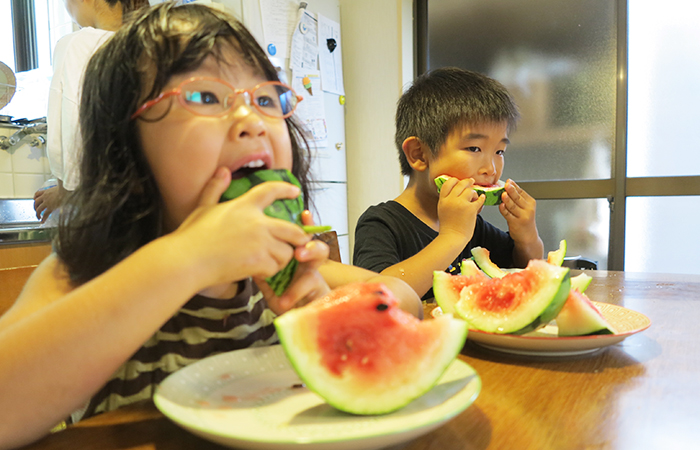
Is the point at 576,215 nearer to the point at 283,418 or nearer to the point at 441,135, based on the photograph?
the point at 441,135

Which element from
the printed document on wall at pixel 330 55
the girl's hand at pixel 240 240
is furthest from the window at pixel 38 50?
the girl's hand at pixel 240 240

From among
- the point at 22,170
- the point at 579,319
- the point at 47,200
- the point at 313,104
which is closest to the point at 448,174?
the point at 579,319

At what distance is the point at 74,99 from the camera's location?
66.6 inches

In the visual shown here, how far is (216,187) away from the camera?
60 cm

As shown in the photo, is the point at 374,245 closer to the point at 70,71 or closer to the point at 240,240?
the point at 240,240

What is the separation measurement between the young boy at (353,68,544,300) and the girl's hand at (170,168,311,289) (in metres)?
0.78

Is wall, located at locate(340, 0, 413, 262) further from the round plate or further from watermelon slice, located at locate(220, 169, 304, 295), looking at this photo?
watermelon slice, located at locate(220, 169, 304, 295)

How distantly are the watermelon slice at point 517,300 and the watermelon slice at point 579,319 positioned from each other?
Result: 0.09ft

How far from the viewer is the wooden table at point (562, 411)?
424mm

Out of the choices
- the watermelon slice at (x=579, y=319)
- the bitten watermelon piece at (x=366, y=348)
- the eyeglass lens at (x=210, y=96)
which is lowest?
the watermelon slice at (x=579, y=319)

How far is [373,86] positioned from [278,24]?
87cm

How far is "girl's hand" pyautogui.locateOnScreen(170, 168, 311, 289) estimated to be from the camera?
1.64 feet

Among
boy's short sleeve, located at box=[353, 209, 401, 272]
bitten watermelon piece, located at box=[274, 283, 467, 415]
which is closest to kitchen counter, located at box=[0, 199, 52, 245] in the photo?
boy's short sleeve, located at box=[353, 209, 401, 272]

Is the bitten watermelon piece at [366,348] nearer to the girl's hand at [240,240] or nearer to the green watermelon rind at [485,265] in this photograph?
the girl's hand at [240,240]
